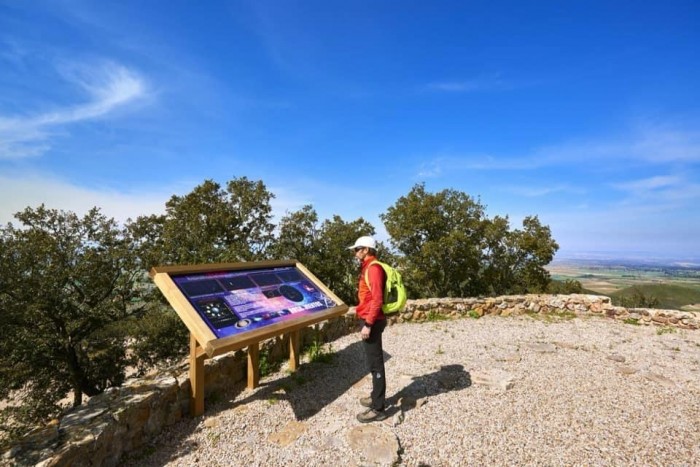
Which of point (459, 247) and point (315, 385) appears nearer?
point (315, 385)

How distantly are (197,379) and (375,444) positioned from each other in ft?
8.73

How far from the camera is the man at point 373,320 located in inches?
185

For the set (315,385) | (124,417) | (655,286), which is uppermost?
(124,417)

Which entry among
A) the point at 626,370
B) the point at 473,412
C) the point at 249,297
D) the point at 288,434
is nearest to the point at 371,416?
the point at 288,434

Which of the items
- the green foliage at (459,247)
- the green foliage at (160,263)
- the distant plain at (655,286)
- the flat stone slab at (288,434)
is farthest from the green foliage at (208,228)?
the distant plain at (655,286)

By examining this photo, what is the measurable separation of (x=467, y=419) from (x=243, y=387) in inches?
145

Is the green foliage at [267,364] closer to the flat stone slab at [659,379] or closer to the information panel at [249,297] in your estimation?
the information panel at [249,297]

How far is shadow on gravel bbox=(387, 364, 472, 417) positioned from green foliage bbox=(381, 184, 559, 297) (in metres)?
8.17

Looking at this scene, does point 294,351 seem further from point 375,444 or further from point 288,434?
point 375,444

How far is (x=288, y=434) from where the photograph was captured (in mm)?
4660

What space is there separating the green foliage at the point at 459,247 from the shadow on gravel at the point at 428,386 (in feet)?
26.8

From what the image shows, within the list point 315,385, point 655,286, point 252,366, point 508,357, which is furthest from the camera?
point 655,286

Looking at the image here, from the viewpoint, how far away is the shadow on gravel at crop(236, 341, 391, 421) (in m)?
5.52

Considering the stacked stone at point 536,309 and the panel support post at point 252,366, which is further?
the stacked stone at point 536,309
